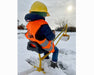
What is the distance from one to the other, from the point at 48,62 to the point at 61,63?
170 millimetres

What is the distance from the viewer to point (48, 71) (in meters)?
0.79

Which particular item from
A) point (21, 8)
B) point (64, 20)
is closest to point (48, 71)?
point (64, 20)

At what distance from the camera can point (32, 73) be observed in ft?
2.46

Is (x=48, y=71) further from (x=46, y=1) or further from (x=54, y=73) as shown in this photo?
(x=46, y=1)
